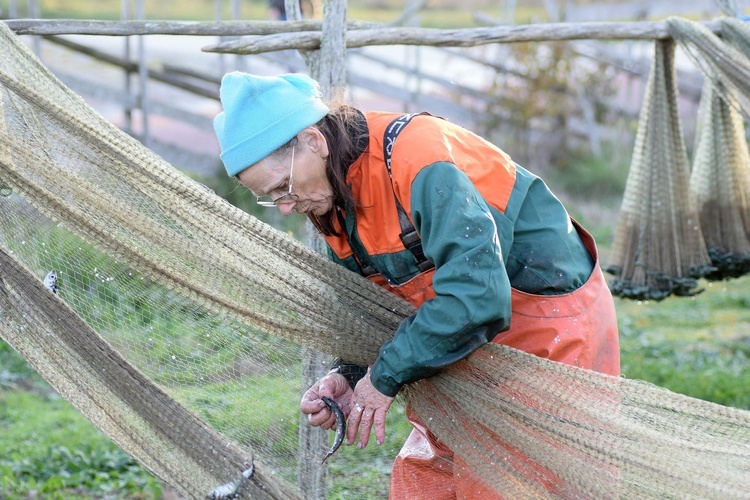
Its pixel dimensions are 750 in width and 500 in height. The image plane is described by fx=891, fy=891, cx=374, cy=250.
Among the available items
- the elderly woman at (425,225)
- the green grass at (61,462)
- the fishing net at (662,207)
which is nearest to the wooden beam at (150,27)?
the elderly woman at (425,225)

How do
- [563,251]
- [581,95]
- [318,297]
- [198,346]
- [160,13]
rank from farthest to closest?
[160,13] → [581,95] → [198,346] → [318,297] → [563,251]

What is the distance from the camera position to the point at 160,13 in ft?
86.7

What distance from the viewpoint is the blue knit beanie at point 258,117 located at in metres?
2.05

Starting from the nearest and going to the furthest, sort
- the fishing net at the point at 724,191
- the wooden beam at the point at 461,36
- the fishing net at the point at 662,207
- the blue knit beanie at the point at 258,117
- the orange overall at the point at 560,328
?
the blue knit beanie at the point at 258,117 → the orange overall at the point at 560,328 → the wooden beam at the point at 461,36 → the fishing net at the point at 662,207 → the fishing net at the point at 724,191

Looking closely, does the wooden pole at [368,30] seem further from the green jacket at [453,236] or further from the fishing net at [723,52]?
the green jacket at [453,236]

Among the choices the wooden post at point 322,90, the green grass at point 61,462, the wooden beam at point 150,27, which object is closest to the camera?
the wooden post at point 322,90

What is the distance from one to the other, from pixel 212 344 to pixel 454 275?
0.87 m

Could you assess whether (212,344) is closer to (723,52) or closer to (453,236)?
Result: (453,236)

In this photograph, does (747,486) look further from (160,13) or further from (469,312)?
(160,13)

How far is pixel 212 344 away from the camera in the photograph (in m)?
2.46

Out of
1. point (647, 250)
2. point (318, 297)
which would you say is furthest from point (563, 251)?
point (647, 250)

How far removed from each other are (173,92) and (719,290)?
43.7 ft

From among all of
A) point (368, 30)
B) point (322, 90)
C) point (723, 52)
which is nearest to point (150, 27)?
point (322, 90)

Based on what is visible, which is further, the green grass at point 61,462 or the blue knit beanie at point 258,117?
the green grass at point 61,462
